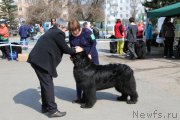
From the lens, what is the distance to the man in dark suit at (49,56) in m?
6.58

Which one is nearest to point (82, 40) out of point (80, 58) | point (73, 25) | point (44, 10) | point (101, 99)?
point (73, 25)

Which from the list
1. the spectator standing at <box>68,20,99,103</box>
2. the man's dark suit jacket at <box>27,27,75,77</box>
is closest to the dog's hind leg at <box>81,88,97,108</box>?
the spectator standing at <box>68,20,99,103</box>

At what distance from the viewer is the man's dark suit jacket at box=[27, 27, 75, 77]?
6566 mm

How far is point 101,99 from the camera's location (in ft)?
26.3

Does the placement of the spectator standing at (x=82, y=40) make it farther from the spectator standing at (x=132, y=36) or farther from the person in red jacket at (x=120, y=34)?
the person in red jacket at (x=120, y=34)

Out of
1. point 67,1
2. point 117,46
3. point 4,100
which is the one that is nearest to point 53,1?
point 67,1

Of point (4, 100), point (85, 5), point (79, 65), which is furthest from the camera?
point (85, 5)

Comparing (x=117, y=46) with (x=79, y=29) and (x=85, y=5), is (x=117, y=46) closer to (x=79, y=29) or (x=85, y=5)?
(x=79, y=29)

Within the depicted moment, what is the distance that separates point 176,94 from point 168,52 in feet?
26.3

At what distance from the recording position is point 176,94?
8.41 meters

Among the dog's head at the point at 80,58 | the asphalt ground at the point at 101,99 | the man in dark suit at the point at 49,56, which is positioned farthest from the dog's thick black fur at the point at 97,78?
the man in dark suit at the point at 49,56

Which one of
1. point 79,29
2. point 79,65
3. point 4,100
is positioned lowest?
point 4,100

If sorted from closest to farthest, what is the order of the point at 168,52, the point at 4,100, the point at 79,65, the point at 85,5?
the point at 79,65 → the point at 4,100 → the point at 168,52 → the point at 85,5

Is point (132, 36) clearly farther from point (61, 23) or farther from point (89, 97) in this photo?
point (61, 23)
